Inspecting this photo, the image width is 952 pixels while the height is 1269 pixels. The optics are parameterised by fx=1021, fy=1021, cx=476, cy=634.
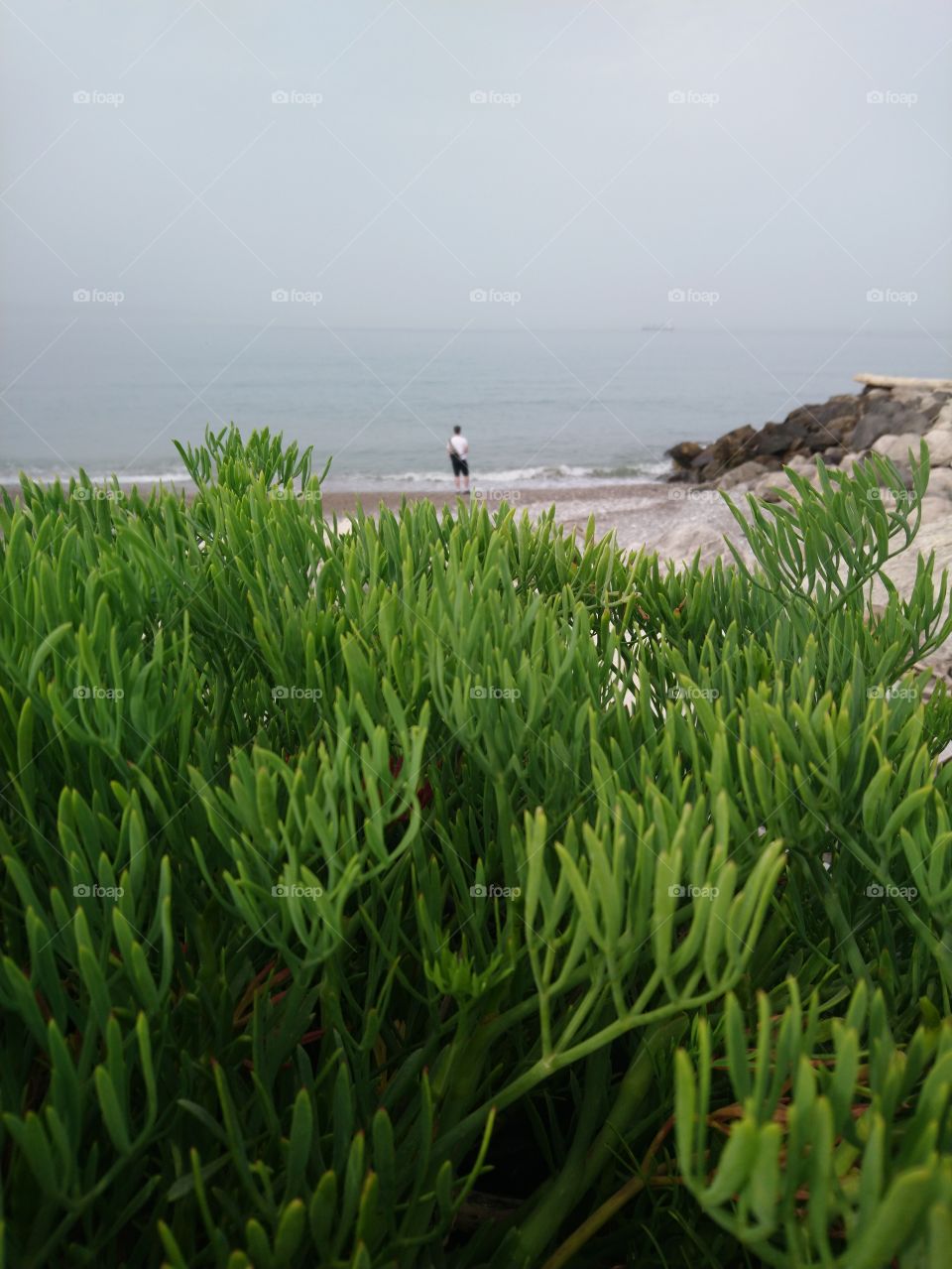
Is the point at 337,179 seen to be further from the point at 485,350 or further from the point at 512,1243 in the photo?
the point at 512,1243

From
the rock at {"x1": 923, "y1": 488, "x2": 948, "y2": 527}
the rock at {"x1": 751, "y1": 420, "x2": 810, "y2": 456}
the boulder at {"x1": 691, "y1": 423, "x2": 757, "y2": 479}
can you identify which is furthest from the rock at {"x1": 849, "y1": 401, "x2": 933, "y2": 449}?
the rock at {"x1": 923, "y1": 488, "x2": 948, "y2": 527}

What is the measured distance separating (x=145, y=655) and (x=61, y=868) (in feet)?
0.78

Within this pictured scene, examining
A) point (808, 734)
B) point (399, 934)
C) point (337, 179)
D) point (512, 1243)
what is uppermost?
point (337, 179)

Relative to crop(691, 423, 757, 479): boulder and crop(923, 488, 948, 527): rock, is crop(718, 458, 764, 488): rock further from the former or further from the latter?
crop(923, 488, 948, 527): rock

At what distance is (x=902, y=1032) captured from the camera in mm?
636

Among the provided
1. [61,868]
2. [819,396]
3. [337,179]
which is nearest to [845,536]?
[61,868]

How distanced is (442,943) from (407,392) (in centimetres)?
3095

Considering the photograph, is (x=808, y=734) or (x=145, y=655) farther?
(x=145, y=655)

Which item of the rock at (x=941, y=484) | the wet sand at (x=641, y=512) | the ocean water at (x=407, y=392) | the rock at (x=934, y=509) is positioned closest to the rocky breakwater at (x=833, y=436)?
the wet sand at (x=641, y=512)

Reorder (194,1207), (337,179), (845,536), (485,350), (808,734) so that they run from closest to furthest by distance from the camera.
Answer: (194,1207) < (808,734) < (845,536) < (485,350) < (337,179)

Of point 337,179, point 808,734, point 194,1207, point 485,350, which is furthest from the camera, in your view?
point 337,179

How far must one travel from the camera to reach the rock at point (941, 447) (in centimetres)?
707

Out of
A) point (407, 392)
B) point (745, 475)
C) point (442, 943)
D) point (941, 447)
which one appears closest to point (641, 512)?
point (941, 447)

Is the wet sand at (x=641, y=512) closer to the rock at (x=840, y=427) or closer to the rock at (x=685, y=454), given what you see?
the rock at (x=685, y=454)
